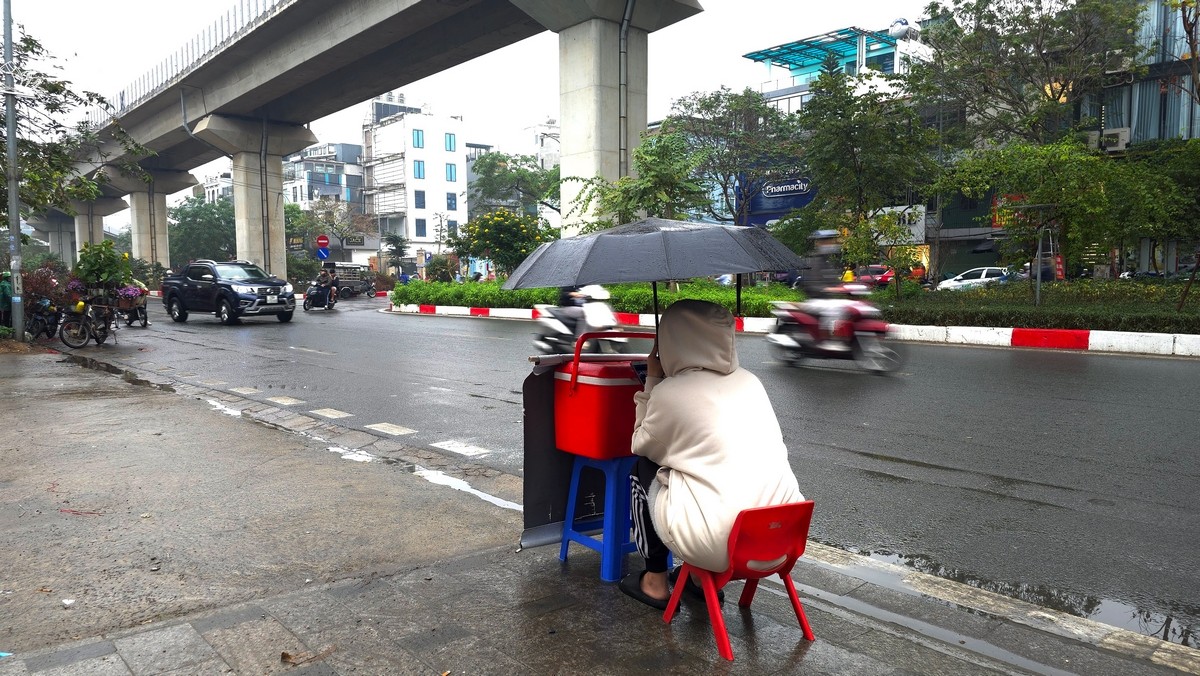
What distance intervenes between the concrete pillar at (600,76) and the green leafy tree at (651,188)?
31.5 inches

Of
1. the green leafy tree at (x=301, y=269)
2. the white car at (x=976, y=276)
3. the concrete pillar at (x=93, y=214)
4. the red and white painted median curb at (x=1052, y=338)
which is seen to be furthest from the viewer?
the concrete pillar at (x=93, y=214)

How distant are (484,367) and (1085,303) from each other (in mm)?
11361

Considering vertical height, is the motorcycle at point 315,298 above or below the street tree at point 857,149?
below

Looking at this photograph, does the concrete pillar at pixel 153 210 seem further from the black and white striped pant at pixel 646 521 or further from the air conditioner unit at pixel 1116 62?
the black and white striped pant at pixel 646 521

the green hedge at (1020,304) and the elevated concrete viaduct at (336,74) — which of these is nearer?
the green hedge at (1020,304)

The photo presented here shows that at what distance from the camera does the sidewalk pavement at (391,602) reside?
9.41ft

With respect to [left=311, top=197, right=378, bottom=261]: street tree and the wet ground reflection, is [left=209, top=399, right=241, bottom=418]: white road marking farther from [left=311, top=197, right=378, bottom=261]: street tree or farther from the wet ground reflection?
[left=311, top=197, right=378, bottom=261]: street tree

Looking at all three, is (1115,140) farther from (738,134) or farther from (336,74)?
(336,74)

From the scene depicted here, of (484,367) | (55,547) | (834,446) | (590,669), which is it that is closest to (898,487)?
(834,446)

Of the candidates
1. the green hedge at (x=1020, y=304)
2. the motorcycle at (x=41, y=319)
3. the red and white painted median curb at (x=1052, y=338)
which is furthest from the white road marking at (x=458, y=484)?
the motorcycle at (x=41, y=319)

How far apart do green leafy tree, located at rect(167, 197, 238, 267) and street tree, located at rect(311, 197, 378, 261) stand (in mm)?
6628

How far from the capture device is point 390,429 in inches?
287

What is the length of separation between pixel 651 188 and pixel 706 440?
56.5 ft

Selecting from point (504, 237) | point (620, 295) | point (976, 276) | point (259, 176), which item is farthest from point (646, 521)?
point (259, 176)
